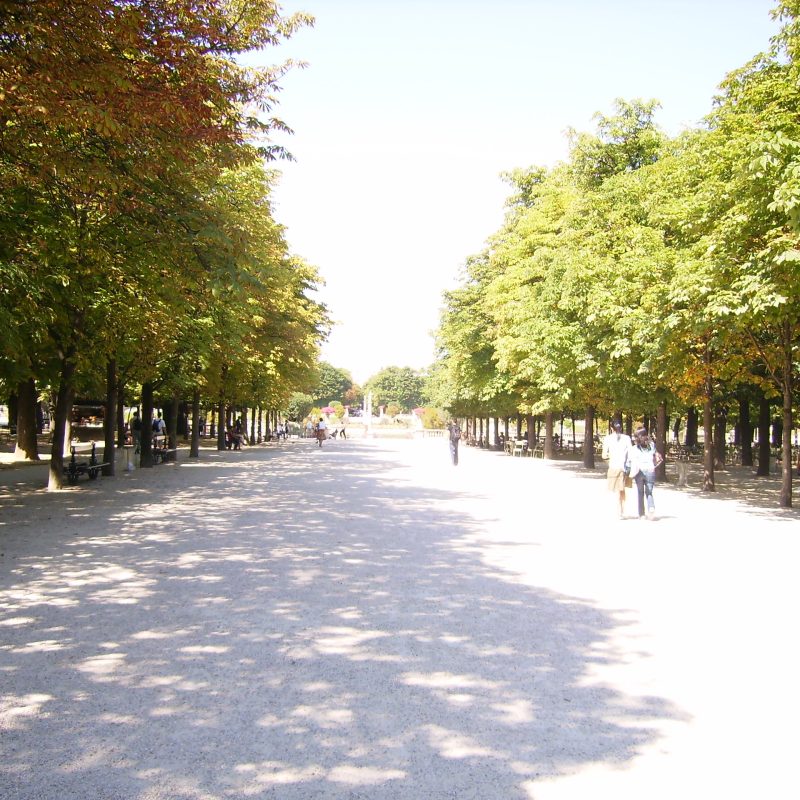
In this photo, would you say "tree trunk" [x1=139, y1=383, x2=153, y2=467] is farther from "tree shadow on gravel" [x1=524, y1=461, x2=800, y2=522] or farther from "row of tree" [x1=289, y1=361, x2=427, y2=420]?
"row of tree" [x1=289, y1=361, x2=427, y2=420]

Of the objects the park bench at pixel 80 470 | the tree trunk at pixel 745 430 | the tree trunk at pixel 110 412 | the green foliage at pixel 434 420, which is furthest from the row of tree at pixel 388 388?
the park bench at pixel 80 470

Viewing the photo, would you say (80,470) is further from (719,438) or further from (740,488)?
(719,438)

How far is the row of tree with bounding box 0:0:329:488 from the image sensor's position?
318 inches

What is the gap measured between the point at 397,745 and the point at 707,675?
2.54 metres

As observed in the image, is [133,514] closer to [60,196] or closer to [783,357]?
[60,196]

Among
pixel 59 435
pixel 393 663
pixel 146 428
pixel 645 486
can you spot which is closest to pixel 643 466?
pixel 645 486

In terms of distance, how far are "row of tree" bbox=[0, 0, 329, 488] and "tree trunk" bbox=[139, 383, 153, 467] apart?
17.8 feet

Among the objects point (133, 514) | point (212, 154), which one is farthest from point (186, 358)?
point (212, 154)

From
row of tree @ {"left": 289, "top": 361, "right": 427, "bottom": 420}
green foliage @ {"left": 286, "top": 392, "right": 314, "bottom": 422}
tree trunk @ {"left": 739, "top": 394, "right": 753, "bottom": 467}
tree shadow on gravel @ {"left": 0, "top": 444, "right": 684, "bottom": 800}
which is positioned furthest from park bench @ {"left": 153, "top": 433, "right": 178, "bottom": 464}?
row of tree @ {"left": 289, "top": 361, "right": 427, "bottom": 420}

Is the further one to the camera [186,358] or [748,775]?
[186,358]

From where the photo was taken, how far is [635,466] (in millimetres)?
14125

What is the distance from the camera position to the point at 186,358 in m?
23.0

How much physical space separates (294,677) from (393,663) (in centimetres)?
77

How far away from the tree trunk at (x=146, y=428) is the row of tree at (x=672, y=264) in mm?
13353
